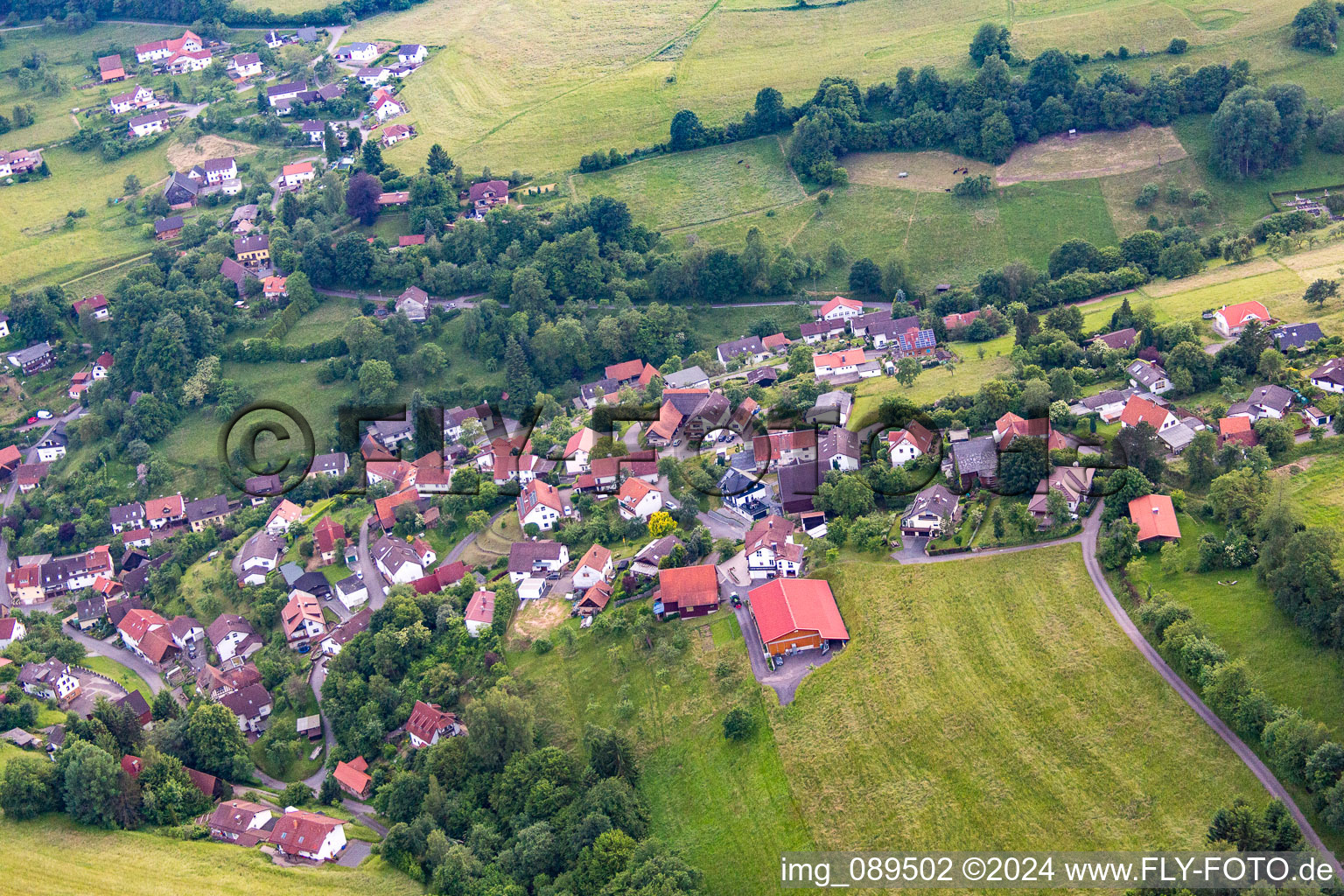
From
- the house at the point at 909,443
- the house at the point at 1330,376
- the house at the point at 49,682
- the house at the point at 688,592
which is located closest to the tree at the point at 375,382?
the house at the point at 49,682

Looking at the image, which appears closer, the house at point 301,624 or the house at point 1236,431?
the house at point 1236,431

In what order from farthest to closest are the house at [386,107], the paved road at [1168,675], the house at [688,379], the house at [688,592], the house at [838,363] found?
the house at [386,107] < the house at [688,379] < the house at [838,363] < the house at [688,592] < the paved road at [1168,675]

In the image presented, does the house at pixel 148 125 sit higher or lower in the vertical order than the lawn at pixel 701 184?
higher

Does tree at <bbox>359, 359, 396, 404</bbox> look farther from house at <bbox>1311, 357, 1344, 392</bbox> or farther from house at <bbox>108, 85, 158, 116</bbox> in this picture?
house at <bbox>1311, 357, 1344, 392</bbox>

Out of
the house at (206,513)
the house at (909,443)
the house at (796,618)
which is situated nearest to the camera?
the house at (796,618)

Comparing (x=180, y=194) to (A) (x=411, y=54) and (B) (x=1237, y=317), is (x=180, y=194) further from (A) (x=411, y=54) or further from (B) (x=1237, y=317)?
(B) (x=1237, y=317)

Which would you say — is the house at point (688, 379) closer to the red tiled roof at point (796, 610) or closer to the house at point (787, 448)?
the house at point (787, 448)

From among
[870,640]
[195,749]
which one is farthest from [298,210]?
[870,640]

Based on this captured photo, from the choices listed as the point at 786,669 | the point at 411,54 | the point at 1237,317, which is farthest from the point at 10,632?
the point at 411,54
